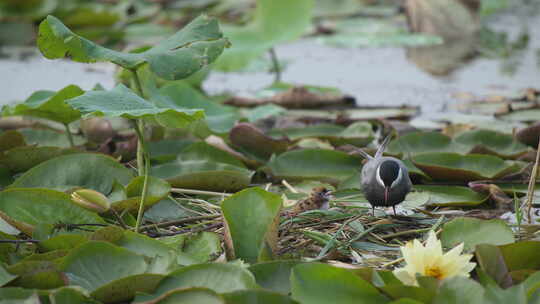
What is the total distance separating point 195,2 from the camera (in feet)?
20.1

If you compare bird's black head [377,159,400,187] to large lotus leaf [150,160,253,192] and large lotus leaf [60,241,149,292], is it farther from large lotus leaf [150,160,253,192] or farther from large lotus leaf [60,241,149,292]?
large lotus leaf [60,241,149,292]

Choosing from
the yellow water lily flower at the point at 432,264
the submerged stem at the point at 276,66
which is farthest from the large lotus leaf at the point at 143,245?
the submerged stem at the point at 276,66

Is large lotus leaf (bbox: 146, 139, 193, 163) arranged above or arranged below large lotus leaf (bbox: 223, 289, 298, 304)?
below

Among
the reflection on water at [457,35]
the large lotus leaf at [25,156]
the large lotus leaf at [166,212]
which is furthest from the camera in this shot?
the reflection on water at [457,35]

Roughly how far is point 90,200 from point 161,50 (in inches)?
21.3

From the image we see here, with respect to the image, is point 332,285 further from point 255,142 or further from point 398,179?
point 255,142

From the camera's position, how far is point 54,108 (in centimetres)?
194

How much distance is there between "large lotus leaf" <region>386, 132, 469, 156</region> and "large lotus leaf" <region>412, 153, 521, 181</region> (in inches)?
7.1

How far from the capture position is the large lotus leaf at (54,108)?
1.89 metres

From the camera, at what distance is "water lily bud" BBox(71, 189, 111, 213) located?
136 centimetres

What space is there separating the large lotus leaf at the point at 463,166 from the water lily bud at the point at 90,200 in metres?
0.95

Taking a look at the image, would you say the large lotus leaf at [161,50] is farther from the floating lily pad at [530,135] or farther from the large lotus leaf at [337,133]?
the floating lily pad at [530,135]

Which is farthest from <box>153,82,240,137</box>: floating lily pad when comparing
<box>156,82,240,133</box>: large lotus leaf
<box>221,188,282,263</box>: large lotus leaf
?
<box>221,188,282,263</box>: large lotus leaf

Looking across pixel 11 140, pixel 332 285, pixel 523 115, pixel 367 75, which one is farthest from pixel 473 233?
pixel 367 75
